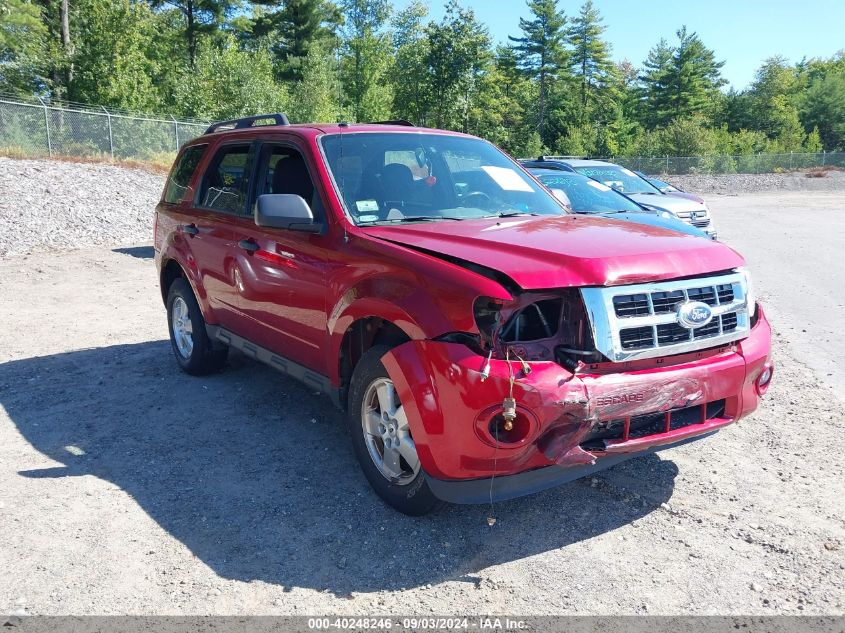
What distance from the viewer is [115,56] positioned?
1282 inches

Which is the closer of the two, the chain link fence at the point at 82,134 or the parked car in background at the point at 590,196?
the parked car in background at the point at 590,196

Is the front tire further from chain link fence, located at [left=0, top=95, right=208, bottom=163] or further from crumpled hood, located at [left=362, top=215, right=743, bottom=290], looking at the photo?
chain link fence, located at [left=0, top=95, right=208, bottom=163]

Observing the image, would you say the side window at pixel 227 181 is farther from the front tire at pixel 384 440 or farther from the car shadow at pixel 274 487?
the front tire at pixel 384 440

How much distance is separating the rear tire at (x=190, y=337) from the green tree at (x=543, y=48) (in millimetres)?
67945

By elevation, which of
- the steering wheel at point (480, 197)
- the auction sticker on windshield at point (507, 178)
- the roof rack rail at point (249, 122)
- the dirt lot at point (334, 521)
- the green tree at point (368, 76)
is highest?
the green tree at point (368, 76)

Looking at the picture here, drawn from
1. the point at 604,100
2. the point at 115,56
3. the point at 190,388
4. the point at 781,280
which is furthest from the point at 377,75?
the point at 190,388

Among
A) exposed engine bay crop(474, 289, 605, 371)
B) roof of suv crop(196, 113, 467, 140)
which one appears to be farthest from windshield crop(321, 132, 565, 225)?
exposed engine bay crop(474, 289, 605, 371)

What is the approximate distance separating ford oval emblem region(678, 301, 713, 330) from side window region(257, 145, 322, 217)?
223 centimetres

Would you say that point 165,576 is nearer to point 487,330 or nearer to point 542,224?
point 487,330

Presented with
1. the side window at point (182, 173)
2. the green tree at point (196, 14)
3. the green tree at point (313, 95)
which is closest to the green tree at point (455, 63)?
the green tree at point (313, 95)

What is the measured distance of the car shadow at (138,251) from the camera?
14.2 meters

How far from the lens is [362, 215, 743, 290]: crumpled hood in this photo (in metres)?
3.24

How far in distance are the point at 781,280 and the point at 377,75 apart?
186ft

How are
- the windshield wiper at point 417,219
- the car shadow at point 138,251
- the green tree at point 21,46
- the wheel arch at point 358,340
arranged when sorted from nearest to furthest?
1. the wheel arch at point 358,340
2. the windshield wiper at point 417,219
3. the car shadow at point 138,251
4. the green tree at point 21,46
